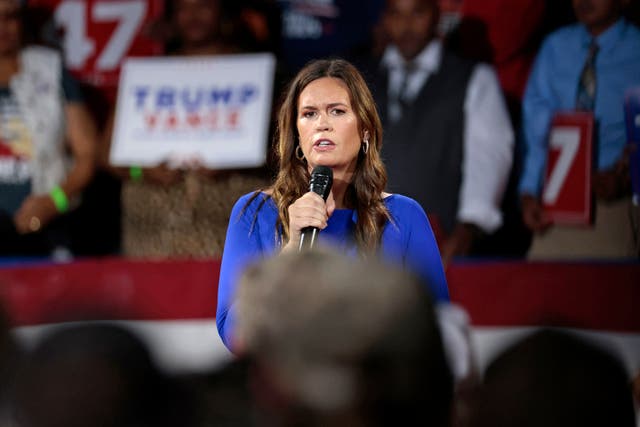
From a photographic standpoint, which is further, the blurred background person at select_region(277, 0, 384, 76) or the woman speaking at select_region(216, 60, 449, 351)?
the blurred background person at select_region(277, 0, 384, 76)

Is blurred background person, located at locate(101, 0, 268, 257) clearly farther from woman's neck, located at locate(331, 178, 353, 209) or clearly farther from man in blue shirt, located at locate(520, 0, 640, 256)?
woman's neck, located at locate(331, 178, 353, 209)

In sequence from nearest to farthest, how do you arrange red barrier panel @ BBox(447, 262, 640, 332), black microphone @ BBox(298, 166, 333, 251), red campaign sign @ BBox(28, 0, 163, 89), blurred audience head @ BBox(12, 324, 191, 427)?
1. blurred audience head @ BBox(12, 324, 191, 427)
2. black microphone @ BBox(298, 166, 333, 251)
3. red barrier panel @ BBox(447, 262, 640, 332)
4. red campaign sign @ BBox(28, 0, 163, 89)

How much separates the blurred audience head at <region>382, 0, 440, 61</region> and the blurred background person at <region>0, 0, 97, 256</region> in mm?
1630

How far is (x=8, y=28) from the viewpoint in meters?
4.89

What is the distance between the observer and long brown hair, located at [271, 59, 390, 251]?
212 centimetres

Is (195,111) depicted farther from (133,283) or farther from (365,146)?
(365,146)

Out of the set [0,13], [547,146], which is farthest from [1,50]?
[547,146]

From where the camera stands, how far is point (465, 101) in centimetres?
454

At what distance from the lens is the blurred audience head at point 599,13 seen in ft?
Result: 14.4

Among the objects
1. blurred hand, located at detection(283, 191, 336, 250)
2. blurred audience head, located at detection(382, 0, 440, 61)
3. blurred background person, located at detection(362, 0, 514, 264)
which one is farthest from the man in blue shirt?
blurred hand, located at detection(283, 191, 336, 250)

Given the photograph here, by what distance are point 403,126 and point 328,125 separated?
2.44 metres

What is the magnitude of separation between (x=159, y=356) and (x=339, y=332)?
0.18m

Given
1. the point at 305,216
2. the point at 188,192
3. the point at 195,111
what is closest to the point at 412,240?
the point at 305,216

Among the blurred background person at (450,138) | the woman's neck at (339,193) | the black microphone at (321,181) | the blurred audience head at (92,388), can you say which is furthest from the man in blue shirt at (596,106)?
the blurred audience head at (92,388)
